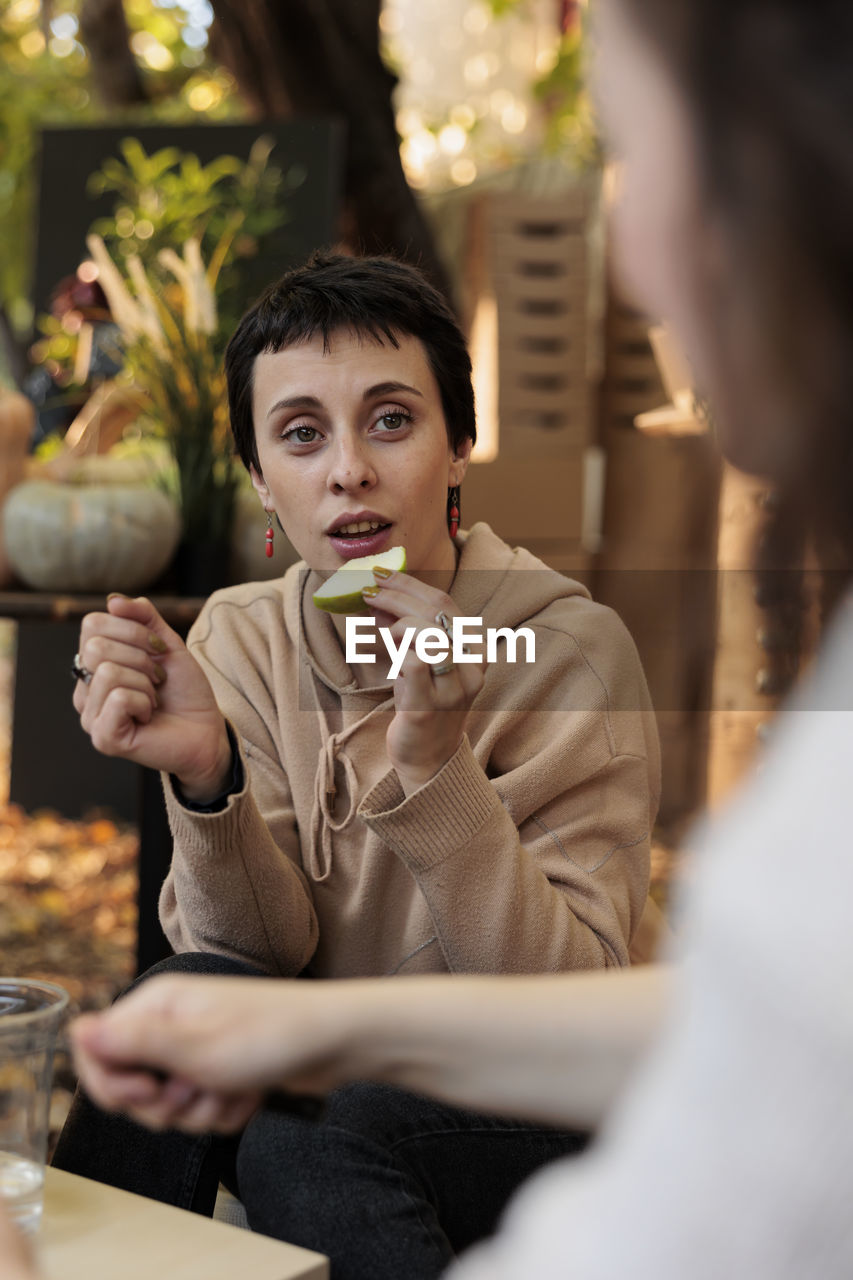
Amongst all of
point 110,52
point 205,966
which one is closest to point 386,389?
point 205,966

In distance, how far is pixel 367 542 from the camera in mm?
1052

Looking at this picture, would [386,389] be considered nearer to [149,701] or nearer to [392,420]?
[392,420]

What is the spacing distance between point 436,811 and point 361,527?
0.77 feet

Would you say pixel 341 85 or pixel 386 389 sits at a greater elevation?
pixel 341 85

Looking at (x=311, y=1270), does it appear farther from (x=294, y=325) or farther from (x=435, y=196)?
(x=435, y=196)

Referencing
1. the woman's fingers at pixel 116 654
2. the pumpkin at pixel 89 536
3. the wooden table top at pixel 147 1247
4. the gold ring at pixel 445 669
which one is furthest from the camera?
the pumpkin at pixel 89 536

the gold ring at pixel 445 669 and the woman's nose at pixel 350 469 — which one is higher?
the woman's nose at pixel 350 469

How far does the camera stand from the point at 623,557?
119cm

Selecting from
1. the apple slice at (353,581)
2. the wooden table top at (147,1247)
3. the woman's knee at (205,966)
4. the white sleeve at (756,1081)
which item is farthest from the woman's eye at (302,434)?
the white sleeve at (756,1081)

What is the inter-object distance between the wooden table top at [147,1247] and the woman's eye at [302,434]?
0.55m

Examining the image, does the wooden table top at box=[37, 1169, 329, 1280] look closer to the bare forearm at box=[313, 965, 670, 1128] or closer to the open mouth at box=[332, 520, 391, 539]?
the bare forearm at box=[313, 965, 670, 1128]

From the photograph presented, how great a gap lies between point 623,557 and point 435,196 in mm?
2687

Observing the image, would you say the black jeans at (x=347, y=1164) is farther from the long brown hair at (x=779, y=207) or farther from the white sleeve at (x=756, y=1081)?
the long brown hair at (x=779, y=207)

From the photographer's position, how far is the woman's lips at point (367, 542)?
3.44 ft
